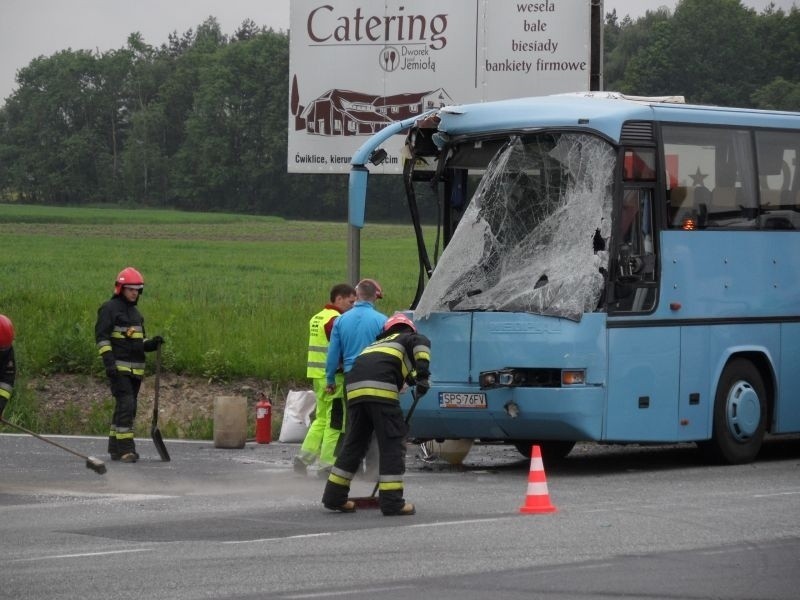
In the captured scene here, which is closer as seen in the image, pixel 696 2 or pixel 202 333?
pixel 202 333

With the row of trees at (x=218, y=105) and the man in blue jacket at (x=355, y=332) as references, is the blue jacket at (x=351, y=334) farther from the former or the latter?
the row of trees at (x=218, y=105)

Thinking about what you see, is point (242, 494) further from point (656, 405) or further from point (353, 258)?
point (353, 258)

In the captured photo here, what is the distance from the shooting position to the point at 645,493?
12.7 m

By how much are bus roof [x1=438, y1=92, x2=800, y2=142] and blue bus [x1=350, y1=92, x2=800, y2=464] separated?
20 millimetres

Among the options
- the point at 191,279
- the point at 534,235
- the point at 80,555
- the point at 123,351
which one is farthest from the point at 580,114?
the point at 191,279

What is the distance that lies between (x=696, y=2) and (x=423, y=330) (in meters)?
74.1

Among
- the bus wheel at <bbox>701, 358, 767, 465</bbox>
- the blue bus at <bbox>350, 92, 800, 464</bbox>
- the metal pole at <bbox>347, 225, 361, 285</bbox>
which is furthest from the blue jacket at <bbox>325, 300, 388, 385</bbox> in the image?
the metal pole at <bbox>347, 225, 361, 285</bbox>

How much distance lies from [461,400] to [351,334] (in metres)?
1.29

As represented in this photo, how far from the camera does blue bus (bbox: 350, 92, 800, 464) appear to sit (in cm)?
1405

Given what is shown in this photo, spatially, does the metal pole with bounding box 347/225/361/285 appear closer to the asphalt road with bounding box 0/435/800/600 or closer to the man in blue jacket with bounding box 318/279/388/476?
the asphalt road with bounding box 0/435/800/600

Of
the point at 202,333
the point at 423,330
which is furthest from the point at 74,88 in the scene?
the point at 423,330

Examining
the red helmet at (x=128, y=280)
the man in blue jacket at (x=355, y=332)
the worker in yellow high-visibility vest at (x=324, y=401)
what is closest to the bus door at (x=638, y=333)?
the man in blue jacket at (x=355, y=332)

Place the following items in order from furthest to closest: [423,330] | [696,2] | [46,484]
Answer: [696,2], [423,330], [46,484]

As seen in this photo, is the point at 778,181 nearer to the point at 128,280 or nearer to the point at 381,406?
the point at 381,406
